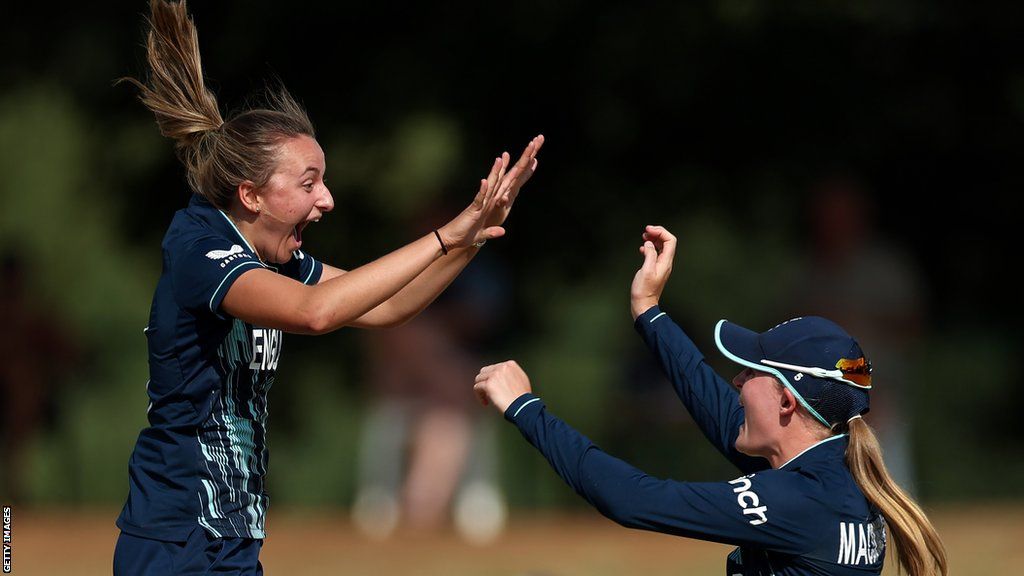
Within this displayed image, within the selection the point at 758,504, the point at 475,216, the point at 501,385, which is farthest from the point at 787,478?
the point at 475,216

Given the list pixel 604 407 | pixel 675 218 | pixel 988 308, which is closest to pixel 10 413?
pixel 604 407

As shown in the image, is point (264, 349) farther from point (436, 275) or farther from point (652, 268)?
point (652, 268)

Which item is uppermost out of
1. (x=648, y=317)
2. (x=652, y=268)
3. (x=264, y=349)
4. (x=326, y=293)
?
(x=652, y=268)

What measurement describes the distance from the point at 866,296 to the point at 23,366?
6430 mm

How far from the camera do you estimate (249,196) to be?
371 centimetres

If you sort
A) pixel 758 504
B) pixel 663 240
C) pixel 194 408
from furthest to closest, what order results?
pixel 663 240, pixel 194 408, pixel 758 504

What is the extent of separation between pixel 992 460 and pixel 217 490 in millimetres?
10264

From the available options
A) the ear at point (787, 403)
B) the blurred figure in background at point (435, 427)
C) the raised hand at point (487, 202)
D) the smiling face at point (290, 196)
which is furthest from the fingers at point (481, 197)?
the blurred figure in background at point (435, 427)

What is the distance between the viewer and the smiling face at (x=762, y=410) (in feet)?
11.5

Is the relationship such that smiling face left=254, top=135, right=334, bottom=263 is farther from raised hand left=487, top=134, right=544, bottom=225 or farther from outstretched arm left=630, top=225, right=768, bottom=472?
outstretched arm left=630, top=225, right=768, bottom=472

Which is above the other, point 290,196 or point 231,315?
point 290,196

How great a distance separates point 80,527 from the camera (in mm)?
8961

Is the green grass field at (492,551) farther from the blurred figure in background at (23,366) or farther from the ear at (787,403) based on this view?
the ear at (787,403)

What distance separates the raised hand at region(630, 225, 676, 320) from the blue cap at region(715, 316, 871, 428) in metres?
0.50
